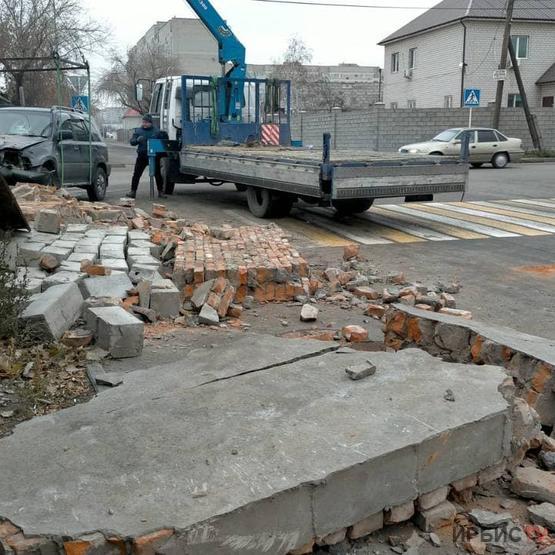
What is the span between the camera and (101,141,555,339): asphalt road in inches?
296

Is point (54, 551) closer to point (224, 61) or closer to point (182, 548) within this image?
point (182, 548)

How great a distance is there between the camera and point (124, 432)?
10.3 feet

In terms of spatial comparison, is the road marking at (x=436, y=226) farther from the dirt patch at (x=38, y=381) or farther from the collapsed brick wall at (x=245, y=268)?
the dirt patch at (x=38, y=381)

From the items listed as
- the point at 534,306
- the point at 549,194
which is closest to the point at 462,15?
the point at 549,194

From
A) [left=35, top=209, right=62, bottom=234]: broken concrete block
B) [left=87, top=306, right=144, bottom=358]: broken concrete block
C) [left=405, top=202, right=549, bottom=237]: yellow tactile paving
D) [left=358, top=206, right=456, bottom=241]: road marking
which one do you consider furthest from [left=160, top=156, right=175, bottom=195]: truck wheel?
[left=87, top=306, right=144, bottom=358]: broken concrete block

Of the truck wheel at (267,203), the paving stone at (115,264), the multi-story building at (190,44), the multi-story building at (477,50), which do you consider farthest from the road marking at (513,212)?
the multi-story building at (190,44)

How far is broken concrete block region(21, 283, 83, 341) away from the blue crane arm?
11.8 metres

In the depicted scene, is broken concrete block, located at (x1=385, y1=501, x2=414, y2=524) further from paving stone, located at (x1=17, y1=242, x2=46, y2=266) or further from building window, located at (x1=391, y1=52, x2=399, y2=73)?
building window, located at (x1=391, y1=52, x2=399, y2=73)

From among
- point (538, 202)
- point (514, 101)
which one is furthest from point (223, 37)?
point (514, 101)

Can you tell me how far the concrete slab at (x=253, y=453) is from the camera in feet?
8.35

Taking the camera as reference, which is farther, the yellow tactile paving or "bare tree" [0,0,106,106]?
"bare tree" [0,0,106,106]

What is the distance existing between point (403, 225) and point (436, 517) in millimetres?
10063

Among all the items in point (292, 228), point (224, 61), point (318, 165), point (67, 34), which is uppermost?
point (67, 34)

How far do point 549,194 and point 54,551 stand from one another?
17.7m
